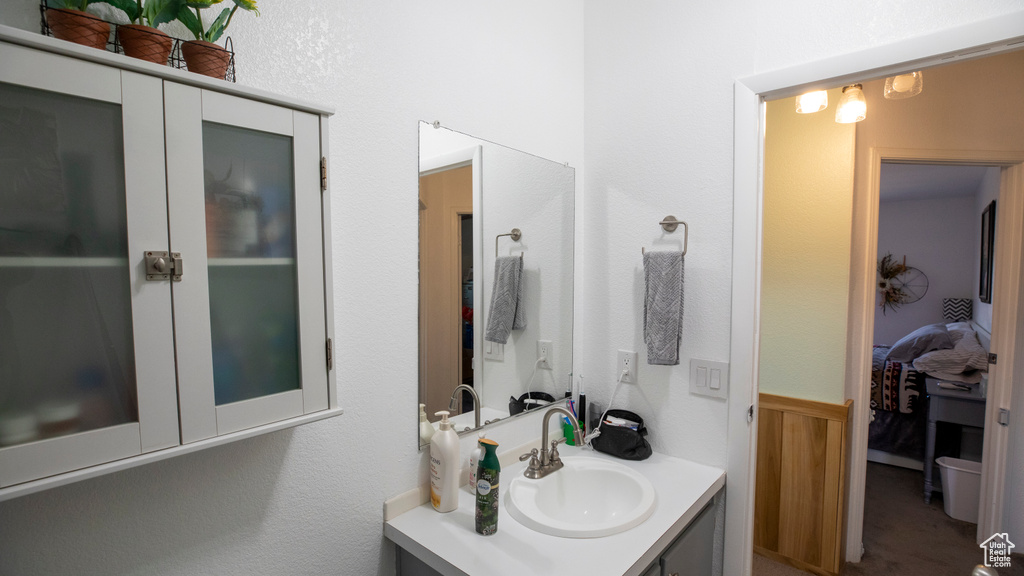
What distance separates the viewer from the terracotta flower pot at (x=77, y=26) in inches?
25.5

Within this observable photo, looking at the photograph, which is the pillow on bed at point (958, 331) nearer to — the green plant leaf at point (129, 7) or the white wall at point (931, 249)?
the white wall at point (931, 249)

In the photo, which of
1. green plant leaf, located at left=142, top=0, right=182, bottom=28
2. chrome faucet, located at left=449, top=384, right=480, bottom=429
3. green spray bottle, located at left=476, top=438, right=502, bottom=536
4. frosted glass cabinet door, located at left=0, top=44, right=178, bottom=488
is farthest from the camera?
chrome faucet, located at left=449, top=384, right=480, bottom=429

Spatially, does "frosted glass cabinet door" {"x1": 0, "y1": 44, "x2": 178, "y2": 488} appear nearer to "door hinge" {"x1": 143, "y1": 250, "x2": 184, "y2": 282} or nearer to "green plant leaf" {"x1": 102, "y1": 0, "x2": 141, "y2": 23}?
"door hinge" {"x1": 143, "y1": 250, "x2": 184, "y2": 282}

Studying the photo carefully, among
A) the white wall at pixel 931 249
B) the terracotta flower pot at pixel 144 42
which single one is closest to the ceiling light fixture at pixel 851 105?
the terracotta flower pot at pixel 144 42

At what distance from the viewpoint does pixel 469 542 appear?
3.62 feet

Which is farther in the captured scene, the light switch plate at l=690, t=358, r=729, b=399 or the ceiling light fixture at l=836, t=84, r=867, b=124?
the ceiling light fixture at l=836, t=84, r=867, b=124

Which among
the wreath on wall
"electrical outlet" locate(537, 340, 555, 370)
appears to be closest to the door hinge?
"electrical outlet" locate(537, 340, 555, 370)

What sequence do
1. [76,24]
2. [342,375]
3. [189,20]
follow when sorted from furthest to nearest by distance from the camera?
1. [342,375]
2. [189,20]
3. [76,24]

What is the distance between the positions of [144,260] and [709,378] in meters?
1.48

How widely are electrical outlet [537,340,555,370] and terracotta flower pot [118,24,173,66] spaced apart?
1.27m

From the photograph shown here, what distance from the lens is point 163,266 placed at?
707mm

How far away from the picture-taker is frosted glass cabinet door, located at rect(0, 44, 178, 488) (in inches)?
24.0

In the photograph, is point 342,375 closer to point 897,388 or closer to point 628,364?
point 628,364

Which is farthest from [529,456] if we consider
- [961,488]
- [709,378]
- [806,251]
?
[961,488]
